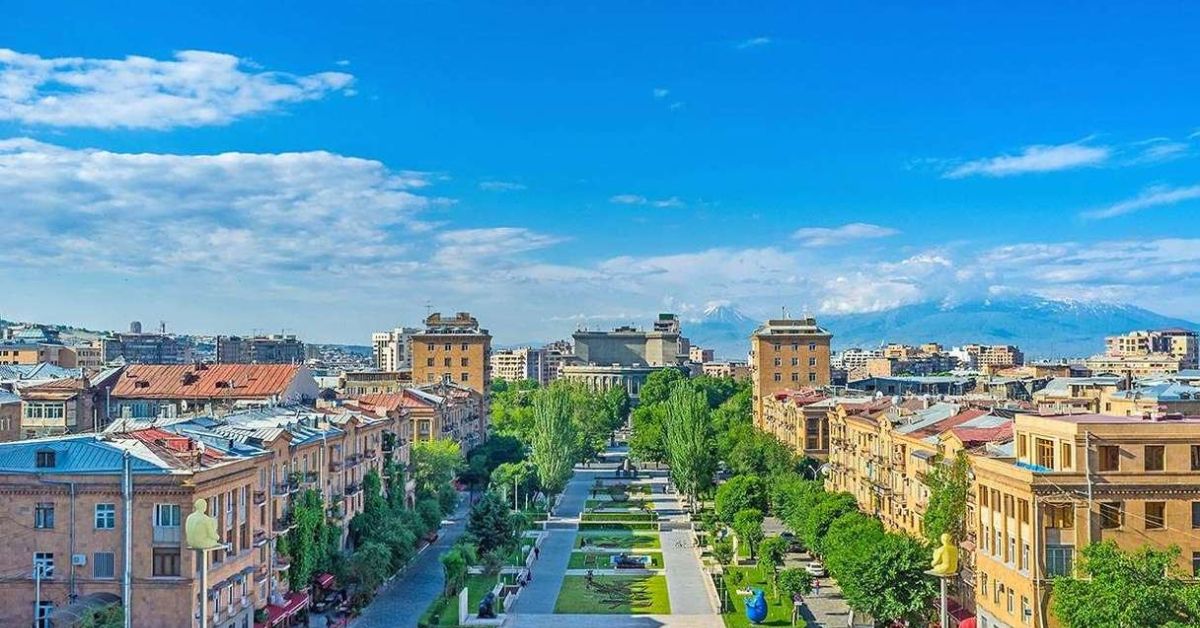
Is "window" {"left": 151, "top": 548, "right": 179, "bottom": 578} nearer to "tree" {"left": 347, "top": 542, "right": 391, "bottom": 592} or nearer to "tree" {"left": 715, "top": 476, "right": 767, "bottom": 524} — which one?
"tree" {"left": 347, "top": 542, "right": 391, "bottom": 592}

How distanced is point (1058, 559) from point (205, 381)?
213ft

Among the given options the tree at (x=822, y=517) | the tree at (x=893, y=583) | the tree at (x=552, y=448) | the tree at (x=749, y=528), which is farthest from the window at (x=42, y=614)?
the tree at (x=552, y=448)

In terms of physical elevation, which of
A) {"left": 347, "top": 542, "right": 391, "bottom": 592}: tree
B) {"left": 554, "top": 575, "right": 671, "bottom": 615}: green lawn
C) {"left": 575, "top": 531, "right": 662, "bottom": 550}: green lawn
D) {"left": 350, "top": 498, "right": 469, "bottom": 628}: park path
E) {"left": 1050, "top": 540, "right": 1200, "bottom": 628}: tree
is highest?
{"left": 1050, "top": 540, "right": 1200, "bottom": 628}: tree

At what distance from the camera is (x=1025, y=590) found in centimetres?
4259

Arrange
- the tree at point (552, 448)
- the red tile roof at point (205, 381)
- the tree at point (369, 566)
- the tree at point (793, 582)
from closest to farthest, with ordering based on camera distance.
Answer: the tree at point (369, 566)
the tree at point (793, 582)
the red tile roof at point (205, 381)
the tree at point (552, 448)

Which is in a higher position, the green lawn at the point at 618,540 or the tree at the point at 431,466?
the tree at the point at 431,466

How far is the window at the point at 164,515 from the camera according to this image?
1620 inches

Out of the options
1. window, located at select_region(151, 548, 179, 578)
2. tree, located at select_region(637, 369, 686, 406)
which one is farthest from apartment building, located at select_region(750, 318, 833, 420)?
window, located at select_region(151, 548, 179, 578)

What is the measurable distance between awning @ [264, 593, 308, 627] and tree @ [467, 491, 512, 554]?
49.6 ft

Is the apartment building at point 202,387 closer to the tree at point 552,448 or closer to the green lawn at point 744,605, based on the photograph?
the tree at point 552,448

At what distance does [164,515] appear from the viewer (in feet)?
135

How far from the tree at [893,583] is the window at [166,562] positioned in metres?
28.1

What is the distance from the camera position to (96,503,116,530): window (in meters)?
41.3

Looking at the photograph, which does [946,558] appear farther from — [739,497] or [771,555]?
[739,497]
